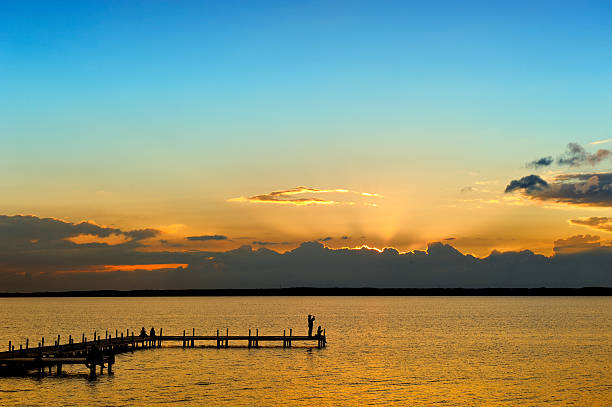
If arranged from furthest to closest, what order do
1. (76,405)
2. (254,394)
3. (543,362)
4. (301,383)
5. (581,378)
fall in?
1. (543,362)
2. (581,378)
3. (301,383)
4. (254,394)
5. (76,405)

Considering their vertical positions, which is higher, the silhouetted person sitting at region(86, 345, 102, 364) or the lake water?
the silhouetted person sitting at region(86, 345, 102, 364)

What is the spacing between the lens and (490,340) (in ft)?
331

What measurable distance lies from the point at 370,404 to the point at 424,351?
38460 millimetres

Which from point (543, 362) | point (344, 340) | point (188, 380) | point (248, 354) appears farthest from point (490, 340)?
point (188, 380)

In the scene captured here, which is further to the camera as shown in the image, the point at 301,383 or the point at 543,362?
the point at 543,362

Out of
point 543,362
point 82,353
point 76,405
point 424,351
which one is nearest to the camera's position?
point 76,405

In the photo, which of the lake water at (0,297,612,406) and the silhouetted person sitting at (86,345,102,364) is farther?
the silhouetted person sitting at (86,345,102,364)

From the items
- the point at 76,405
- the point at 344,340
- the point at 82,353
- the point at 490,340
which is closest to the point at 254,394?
the point at 76,405

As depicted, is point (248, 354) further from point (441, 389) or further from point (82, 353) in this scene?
point (441, 389)

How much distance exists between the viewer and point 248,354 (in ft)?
252

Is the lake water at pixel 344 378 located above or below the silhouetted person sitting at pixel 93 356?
below

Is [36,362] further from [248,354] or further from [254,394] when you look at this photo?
[248,354]

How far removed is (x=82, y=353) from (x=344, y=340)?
43.4 meters

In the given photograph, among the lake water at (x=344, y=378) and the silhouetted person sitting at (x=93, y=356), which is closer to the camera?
the lake water at (x=344, y=378)
